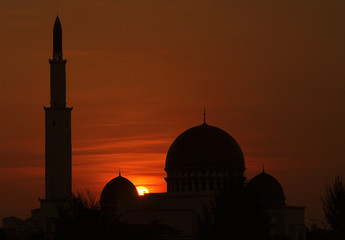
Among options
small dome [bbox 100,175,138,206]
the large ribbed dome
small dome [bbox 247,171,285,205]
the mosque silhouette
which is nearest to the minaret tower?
the mosque silhouette

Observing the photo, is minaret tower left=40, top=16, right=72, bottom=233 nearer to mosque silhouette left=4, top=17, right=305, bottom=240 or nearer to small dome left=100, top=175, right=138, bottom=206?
mosque silhouette left=4, top=17, right=305, bottom=240

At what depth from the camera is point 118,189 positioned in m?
79.2

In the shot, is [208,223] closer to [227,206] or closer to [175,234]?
[227,206]

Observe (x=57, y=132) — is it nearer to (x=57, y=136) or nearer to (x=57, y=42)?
(x=57, y=136)

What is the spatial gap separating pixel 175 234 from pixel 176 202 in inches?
139

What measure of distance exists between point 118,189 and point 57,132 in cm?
680

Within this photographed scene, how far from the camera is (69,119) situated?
76.6 metres

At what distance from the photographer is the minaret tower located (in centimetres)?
7519

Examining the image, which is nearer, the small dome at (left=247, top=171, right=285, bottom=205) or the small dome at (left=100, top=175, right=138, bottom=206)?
the small dome at (left=247, top=171, right=285, bottom=205)

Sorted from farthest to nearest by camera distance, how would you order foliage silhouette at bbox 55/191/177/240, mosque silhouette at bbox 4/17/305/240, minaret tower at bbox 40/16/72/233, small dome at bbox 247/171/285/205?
small dome at bbox 247/171/285/205, minaret tower at bbox 40/16/72/233, mosque silhouette at bbox 4/17/305/240, foliage silhouette at bbox 55/191/177/240

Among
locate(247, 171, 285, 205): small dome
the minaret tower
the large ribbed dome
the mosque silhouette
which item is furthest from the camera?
locate(247, 171, 285, 205): small dome

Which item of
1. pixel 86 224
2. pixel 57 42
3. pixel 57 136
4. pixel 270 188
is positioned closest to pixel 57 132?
pixel 57 136

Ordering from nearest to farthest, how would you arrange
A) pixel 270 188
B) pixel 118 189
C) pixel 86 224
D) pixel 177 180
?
pixel 86 224
pixel 177 180
pixel 270 188
pixel 118 189

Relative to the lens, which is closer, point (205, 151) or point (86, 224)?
point (86, 224)
